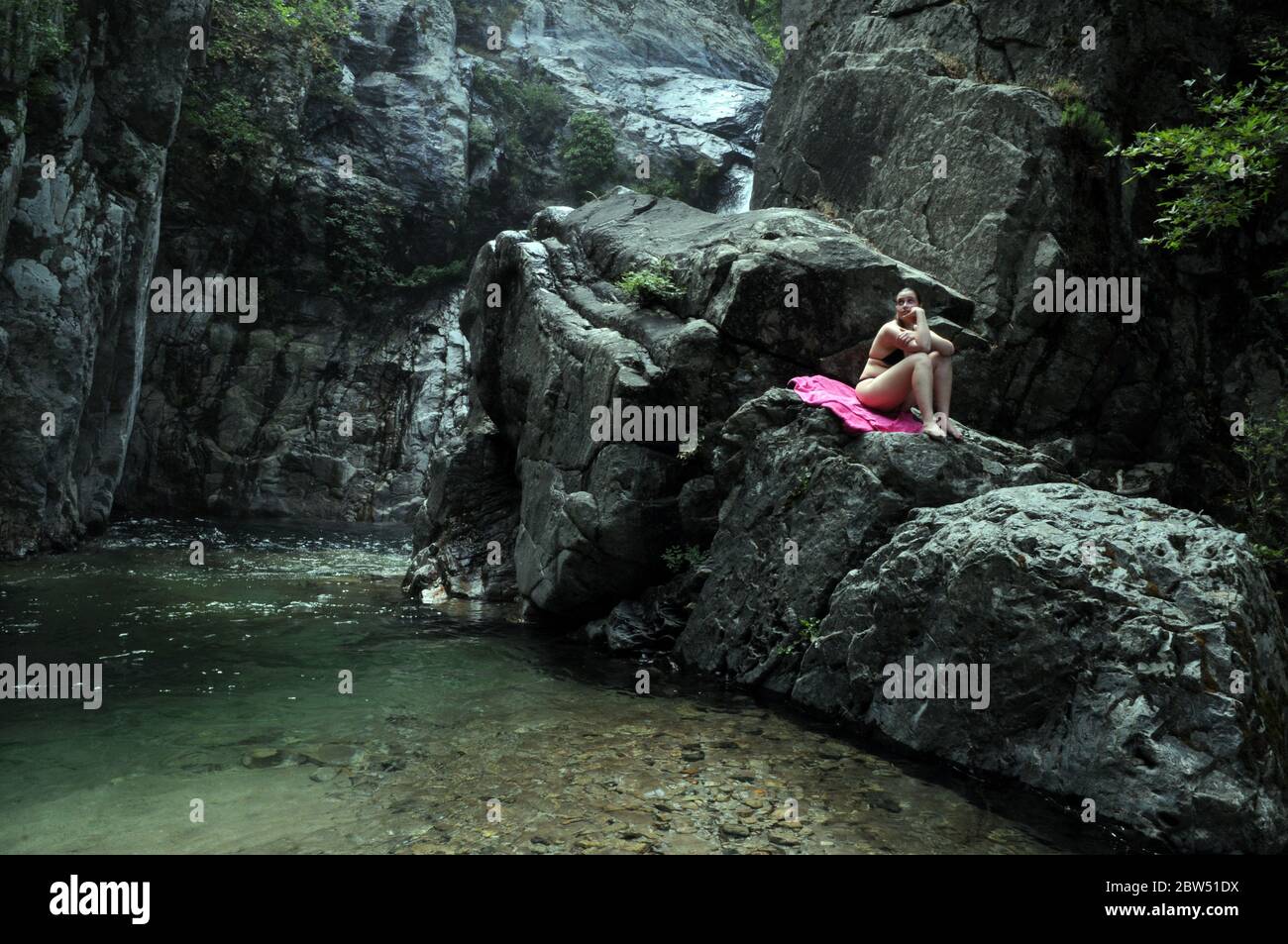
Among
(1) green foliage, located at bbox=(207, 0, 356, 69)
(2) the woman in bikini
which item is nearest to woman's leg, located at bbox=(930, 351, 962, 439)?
(2) the woman in bikini

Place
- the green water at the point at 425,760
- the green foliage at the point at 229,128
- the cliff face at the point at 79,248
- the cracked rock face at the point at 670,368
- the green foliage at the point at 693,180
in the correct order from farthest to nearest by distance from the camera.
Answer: the green foliage at the point at 693,180 → the green foliage at the point at 229,128 → the cliff face at the point at 79,248 → the cracked rock face at the point at 670,368 → the green water at the point at 425,760

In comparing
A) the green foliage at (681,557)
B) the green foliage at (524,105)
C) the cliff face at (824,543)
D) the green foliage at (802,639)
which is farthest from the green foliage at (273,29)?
the green foliage at (802,639)

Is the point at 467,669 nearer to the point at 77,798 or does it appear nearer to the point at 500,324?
the point at 77,798

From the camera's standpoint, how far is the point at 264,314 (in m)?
26.9

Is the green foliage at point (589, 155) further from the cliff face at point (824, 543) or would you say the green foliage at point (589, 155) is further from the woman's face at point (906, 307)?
the woman's face at point (906, 307)

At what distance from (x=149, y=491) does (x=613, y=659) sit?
1994cm

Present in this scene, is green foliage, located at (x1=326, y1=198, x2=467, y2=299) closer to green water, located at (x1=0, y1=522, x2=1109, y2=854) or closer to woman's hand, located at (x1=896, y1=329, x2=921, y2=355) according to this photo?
green water, located at (x1=0, y1=522, x2=1109, y2=854)

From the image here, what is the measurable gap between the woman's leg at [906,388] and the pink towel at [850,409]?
107 mm

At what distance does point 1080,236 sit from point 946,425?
21.5ft

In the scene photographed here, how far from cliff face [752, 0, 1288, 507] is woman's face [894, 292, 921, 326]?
8.80 ft

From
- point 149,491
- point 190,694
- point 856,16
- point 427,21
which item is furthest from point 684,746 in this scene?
point 427,21

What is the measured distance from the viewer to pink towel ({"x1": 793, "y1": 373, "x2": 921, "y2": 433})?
8.62 meters

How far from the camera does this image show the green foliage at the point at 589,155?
3137 cm

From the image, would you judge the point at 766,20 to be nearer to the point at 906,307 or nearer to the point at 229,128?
Answer: the point at 229,128
